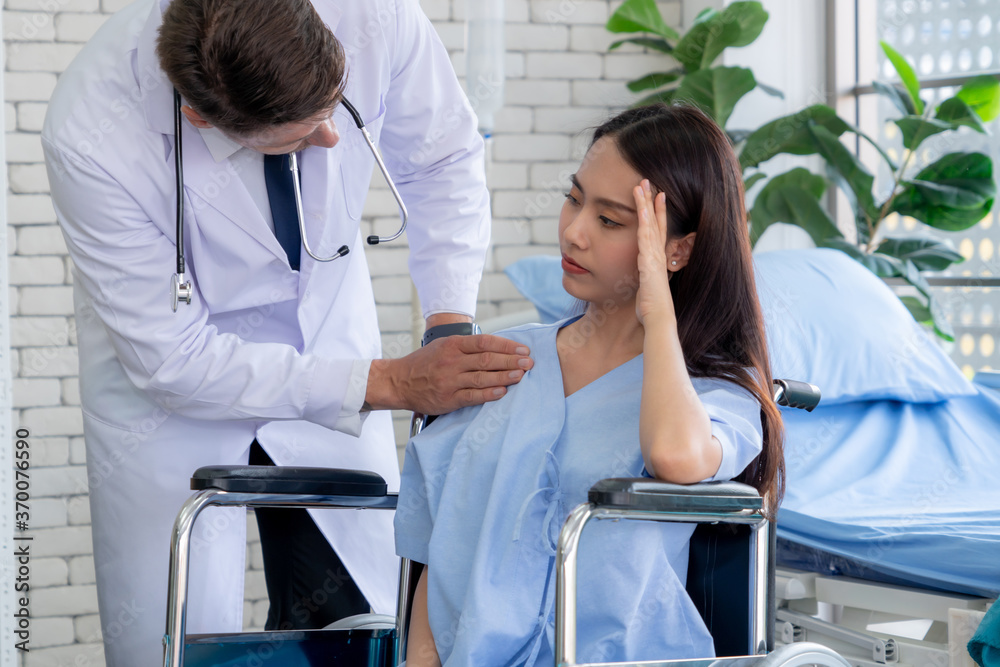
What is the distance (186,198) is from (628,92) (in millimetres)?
1848

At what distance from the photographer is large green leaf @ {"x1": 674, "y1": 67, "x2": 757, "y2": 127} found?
8.36ft

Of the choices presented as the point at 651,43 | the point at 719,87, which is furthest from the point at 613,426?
the point at 651,43

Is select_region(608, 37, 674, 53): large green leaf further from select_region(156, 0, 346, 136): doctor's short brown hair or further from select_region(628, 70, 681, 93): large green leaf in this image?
select_region(156, 0, 346, 136): doctor's short brown hair

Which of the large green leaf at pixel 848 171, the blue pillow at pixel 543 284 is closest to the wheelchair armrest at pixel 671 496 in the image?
the blue pillow at pixel 543 284

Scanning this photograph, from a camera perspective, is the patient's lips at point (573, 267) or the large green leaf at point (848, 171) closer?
the patient's lips at point (573, 267)

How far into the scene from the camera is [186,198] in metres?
1.35

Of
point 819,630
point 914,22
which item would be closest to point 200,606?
point 819,630

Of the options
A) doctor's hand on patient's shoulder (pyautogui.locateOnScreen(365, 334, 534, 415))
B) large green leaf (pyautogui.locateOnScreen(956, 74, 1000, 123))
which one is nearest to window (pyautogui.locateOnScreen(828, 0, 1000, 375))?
large green leaf (pyautogui.locateOnScreen(956, 74, 1000, 123))

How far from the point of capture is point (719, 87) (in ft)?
8.43

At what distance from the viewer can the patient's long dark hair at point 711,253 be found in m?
1.15

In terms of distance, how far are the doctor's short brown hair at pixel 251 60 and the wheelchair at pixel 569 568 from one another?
42 centimetres

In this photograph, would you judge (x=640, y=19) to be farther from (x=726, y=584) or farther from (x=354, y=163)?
(x=726, y=584)

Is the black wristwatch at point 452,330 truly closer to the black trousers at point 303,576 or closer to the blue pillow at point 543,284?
the black trousers at point 303,576

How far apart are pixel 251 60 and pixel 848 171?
6.38ft
